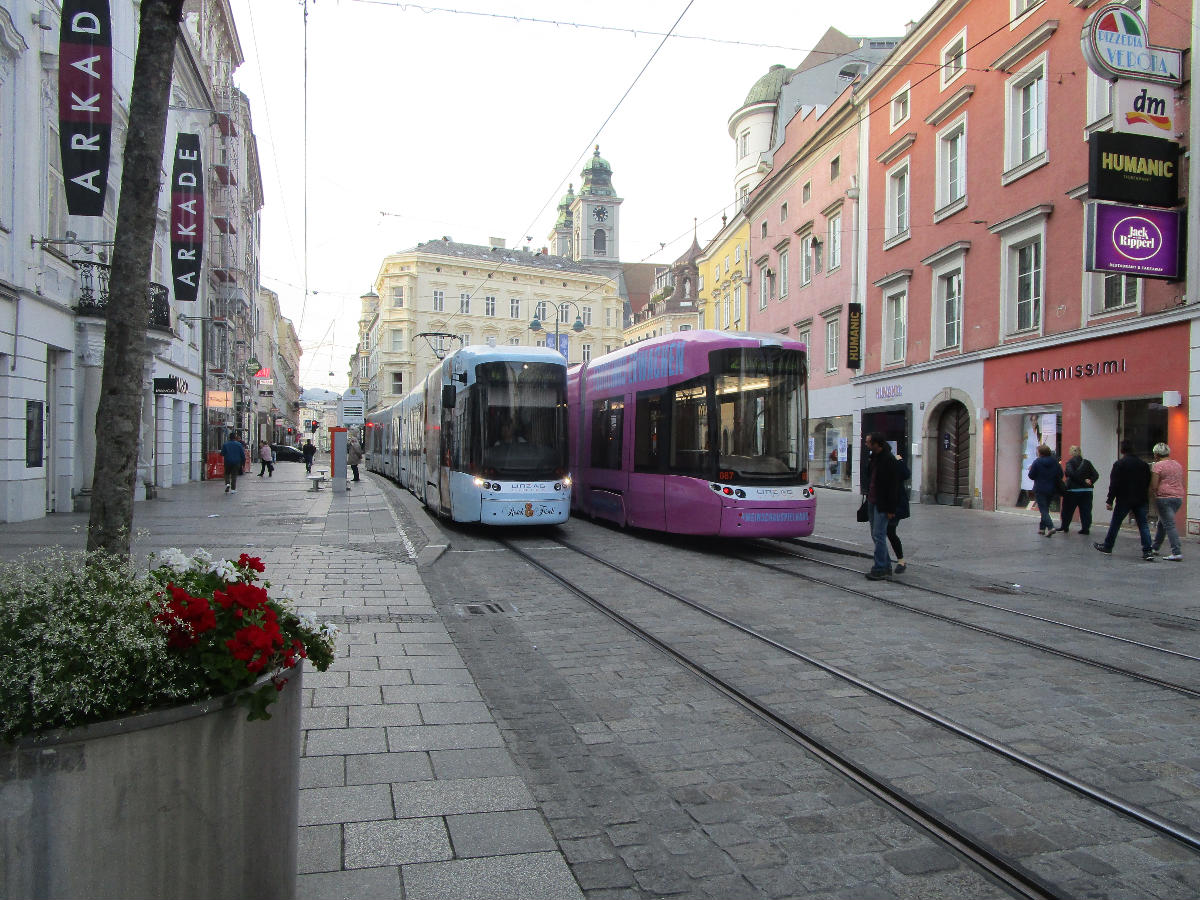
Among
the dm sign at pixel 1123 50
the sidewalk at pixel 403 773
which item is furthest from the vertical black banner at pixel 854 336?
the sidewalk at pixel 403 773

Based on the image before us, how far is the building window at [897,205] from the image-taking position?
25.0 metres

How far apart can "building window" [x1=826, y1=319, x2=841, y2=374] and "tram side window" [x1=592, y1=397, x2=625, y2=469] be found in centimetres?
1518

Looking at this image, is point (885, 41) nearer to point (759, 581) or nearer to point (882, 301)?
point (882, 301)

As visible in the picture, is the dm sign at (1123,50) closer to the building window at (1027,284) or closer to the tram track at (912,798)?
the building window at (1027,284)

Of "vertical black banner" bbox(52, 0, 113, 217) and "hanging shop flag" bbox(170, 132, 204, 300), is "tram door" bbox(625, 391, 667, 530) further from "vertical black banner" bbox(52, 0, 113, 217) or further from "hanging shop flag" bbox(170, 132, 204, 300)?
"hanging shop flag" bbox(170, 132, 204, 300)

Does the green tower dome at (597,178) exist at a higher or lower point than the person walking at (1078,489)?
higher

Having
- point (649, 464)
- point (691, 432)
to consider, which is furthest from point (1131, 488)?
point (649, 464)

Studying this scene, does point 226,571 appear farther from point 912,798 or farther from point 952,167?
point 952,167

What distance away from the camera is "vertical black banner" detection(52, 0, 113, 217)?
1384 centimetres

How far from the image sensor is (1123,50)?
14289 mm

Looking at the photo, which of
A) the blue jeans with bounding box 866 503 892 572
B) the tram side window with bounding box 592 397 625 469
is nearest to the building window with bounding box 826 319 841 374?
the tram side window with bounding box 592 397 625 469

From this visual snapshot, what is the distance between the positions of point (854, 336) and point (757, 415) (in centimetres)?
1606

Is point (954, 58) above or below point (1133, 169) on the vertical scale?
above

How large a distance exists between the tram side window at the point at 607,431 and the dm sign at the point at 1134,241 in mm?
8216
